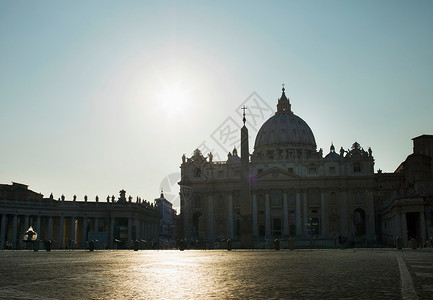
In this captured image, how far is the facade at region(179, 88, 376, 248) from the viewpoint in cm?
9700

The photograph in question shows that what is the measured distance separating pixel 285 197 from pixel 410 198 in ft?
103

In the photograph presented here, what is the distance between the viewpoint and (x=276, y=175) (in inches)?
3900

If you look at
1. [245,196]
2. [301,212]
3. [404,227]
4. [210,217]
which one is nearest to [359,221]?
[301,212]

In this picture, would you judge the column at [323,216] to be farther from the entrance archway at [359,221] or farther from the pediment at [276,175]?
the entrance archway at [359,221]

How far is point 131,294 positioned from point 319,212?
90045 millimetres

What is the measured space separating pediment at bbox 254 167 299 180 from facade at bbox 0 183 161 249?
23.0m

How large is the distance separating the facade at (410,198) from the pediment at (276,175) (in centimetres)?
1777

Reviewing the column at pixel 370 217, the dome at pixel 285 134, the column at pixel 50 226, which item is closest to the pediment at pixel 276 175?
the column at pixel 370 217

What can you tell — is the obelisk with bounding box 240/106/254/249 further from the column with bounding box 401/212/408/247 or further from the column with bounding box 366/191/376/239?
the column with bounding box 366/191/376/239

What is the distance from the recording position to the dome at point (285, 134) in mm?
118562

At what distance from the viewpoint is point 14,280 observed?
530 inches

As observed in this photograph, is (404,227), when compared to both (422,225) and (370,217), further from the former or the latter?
(370,217)

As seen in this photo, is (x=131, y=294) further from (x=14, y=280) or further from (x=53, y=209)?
(x=53, y=209)

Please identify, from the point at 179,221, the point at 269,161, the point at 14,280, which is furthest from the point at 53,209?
the point at 14,280
